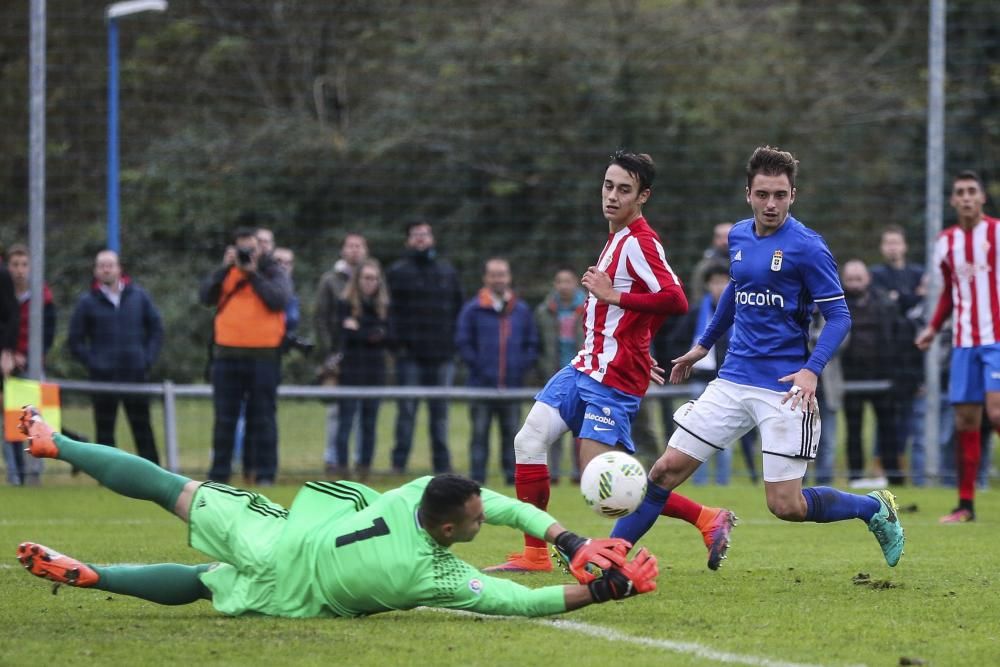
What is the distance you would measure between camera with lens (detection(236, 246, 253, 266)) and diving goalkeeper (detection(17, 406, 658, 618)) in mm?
7187

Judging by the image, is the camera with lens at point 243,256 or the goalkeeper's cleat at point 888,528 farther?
the camera with lens at point 243,256

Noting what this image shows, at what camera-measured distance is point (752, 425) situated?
7246mm

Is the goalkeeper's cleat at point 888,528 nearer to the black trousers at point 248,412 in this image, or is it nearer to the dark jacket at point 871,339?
the dark jacket at point 871,339

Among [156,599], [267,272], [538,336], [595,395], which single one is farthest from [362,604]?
[538,336]

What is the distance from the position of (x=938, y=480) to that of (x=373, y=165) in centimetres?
971

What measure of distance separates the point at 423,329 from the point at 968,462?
5929mm

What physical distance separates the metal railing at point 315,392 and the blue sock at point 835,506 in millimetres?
6928

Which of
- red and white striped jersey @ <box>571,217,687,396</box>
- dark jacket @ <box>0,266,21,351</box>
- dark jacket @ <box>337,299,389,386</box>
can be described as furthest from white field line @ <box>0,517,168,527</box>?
red and white striped jersey @ <box>571,217,687,396</box>

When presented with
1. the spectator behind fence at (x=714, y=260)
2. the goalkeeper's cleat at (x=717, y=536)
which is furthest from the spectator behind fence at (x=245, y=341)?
the goalkeeper's cleat at (x=717, y=536)

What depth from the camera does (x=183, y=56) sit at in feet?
66.1

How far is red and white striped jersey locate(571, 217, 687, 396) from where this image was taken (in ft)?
23.8

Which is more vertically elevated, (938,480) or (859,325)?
(859,325)

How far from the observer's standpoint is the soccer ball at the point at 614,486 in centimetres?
593

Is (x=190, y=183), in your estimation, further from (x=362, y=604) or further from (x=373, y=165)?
(x=362, y=604)
